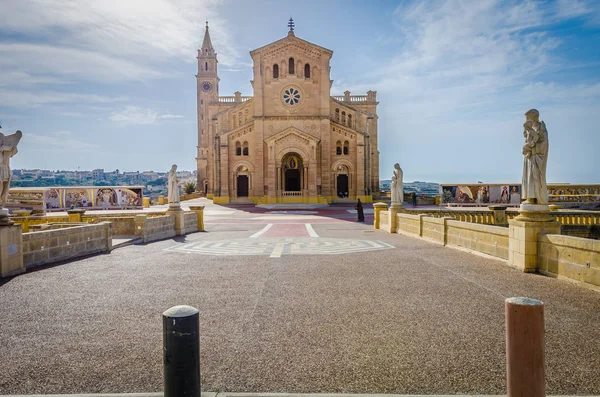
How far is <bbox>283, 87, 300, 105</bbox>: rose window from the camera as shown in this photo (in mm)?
48156

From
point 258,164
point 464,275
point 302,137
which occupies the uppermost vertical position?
point 302,137

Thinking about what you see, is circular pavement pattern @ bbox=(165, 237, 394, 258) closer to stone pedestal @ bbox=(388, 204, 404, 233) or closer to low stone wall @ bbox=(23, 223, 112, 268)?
low stone wall @ bbox=(23, 223, 112, 268)

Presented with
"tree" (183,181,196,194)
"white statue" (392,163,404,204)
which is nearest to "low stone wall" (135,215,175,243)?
"white statue" (392,163,404,204)

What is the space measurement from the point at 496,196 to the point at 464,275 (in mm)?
31611

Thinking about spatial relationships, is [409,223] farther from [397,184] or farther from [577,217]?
[577,217]

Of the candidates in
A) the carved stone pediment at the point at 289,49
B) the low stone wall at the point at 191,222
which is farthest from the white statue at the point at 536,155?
the carved stone pediment at the point at 289,49

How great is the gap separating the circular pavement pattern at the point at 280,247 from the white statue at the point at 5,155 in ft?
17.9

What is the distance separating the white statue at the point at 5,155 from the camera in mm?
9383

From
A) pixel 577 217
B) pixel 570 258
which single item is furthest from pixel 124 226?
pixel 577 217

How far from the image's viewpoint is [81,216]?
2070cm

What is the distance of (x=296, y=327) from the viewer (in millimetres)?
5648

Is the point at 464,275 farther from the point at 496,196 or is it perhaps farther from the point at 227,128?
the point at 227,128

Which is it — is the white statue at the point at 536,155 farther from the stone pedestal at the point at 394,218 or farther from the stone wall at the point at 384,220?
the stone wall at the point at 384,220

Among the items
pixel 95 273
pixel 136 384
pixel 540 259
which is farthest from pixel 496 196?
pixel 136 384
